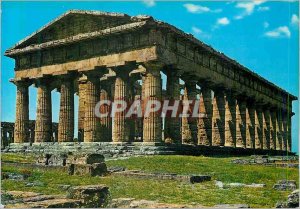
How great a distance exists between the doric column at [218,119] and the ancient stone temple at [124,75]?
9 centimetres

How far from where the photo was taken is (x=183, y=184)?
15492 millimetres

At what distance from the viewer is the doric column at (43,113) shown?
3672 cm

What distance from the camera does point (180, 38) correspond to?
1276 inches

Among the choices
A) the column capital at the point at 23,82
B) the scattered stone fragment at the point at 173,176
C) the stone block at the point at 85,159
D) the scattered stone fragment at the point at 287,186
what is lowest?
the scattered stone fragment at the point at 287,186

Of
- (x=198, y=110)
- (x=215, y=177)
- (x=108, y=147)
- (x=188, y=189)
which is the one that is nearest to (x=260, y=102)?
(x=198, y=110)

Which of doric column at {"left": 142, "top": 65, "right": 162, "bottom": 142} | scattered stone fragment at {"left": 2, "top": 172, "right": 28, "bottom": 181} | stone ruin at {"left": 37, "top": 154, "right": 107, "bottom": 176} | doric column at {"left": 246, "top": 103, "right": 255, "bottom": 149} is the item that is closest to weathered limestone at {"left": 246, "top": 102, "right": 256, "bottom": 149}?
doric column at {"left": 246, "top": 103, "right": 255, "bottom": 149}

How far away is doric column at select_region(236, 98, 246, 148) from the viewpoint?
45.4m

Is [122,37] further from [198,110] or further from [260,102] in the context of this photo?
[260,102]

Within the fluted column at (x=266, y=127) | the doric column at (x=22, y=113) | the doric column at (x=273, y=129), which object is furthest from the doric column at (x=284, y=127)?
the doric column at (x=22, y=113)

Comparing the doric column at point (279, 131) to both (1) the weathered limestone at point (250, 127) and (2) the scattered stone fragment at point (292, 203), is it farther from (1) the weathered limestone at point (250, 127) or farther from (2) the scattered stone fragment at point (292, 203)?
(2) the scattered stone fragment at point (292, 203)

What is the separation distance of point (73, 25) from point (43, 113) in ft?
25.2

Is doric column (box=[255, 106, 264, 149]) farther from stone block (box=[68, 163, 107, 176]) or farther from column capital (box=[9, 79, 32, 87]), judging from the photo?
stone block (box=[68, 163, 107, 176])

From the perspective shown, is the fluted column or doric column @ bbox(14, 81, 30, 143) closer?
doric column @ bbox(14, 81, 30, 143)

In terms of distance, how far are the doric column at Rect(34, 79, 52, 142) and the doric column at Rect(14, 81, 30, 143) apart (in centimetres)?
195
